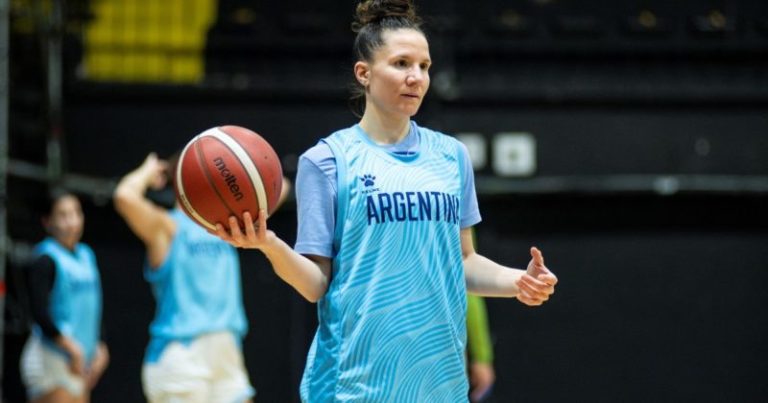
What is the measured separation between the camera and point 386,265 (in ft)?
11.4

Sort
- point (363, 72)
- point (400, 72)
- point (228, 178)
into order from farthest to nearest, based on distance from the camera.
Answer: point (363, 72), point (400, 72), point (228, 178)

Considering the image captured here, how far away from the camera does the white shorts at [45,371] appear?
841 cm

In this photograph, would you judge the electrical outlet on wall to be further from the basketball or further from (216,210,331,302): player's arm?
(216,210,331,302): player's arm

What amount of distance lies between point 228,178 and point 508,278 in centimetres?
92

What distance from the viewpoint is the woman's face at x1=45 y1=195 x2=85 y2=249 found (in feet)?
28.2

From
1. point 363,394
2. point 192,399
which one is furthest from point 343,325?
point 192,399

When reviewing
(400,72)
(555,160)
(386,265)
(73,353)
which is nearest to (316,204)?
(386,265)

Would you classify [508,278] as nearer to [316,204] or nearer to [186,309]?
[316,204]

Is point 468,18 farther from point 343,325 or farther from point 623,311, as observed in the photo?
point 343,325

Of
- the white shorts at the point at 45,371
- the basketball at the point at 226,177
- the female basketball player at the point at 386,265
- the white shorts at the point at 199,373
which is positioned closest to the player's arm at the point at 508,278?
the female basketball player at the point at 386,265

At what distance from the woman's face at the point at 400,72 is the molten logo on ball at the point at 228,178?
0.52m

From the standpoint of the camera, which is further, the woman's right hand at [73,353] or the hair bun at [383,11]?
the woman's right hand at [73,353]

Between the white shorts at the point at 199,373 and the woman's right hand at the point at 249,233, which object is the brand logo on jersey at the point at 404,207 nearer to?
the woman's right hand at the point at 249,233

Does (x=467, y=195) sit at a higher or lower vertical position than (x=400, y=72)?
lower
